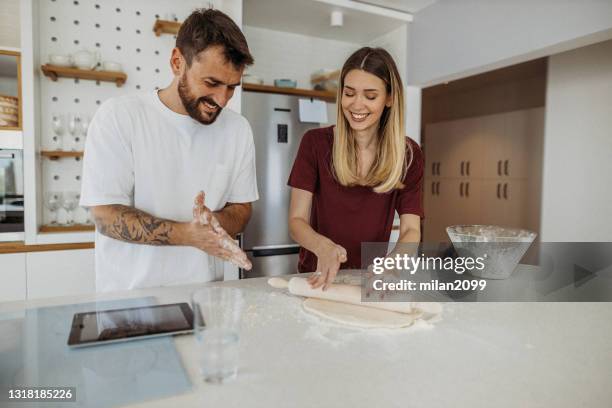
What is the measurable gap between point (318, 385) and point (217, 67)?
99 centimetres

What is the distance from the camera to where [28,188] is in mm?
2453

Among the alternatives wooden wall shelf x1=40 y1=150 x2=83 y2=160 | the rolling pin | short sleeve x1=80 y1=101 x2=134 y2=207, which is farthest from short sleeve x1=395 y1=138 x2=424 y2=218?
wooden wall shelf x1=40 y1=150 x2=83 y2=160

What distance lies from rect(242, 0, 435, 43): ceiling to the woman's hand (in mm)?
2334

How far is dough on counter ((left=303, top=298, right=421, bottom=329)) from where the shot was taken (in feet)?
3.14

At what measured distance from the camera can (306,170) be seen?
1.59 metres

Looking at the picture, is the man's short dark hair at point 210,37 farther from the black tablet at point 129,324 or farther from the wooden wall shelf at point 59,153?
the wooden wall shelf at point 59,153

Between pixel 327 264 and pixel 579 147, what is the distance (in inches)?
116

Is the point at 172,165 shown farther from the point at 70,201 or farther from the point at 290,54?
the point at 290,54

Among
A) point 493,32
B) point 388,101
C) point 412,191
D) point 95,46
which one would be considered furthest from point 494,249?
point 95,46

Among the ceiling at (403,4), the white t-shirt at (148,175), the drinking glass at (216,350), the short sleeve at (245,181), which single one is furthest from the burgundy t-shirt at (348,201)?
the ceiling at (403,4)

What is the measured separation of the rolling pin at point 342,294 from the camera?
1040 millimetres

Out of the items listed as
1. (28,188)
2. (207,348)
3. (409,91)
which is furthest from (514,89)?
(207,348)

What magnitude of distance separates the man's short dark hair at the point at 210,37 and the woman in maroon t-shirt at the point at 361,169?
41 cm

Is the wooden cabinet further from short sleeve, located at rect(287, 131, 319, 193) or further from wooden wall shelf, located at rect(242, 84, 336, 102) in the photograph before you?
short sleeve, located at rect(287, 131, 319, 193)
